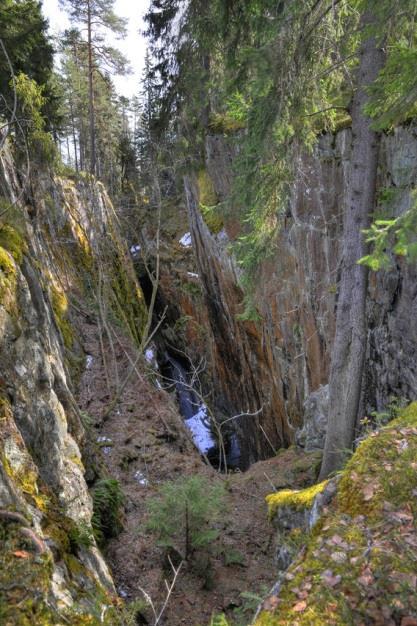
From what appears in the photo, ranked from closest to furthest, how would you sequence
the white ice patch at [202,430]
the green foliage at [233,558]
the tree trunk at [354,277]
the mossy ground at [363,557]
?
the mossy ground at [363,557] → the tree trunk at [354,277] → the green foliage at [233,558] → the white ice patch at [202,430]

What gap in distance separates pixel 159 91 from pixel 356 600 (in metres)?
15.0

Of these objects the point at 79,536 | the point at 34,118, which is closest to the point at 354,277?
the point at 79,536

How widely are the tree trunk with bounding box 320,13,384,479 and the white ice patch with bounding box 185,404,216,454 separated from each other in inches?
440

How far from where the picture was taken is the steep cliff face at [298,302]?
20.8 feet

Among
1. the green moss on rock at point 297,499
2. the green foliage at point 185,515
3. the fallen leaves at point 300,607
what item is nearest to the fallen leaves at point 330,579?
the fallen leaves at point 300,607

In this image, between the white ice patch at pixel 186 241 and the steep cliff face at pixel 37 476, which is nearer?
the steep cliff face at pixel 37 476

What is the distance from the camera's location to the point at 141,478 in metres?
7.65

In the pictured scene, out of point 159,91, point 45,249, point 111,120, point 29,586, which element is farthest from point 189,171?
point 111,120

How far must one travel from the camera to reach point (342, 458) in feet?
18.3

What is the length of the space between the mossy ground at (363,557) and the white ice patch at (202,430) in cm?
1408

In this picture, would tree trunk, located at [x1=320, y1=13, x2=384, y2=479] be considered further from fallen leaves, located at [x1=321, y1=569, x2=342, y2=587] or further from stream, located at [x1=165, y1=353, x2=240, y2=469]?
stream, located at [x1=165, y1=353, x2=240, y2=469]

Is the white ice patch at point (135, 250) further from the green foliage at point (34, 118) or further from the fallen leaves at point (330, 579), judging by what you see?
the fallen leaves at point (330, 579)

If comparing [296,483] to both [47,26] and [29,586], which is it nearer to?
[29,586]

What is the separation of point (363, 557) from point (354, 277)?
3.95 meters
